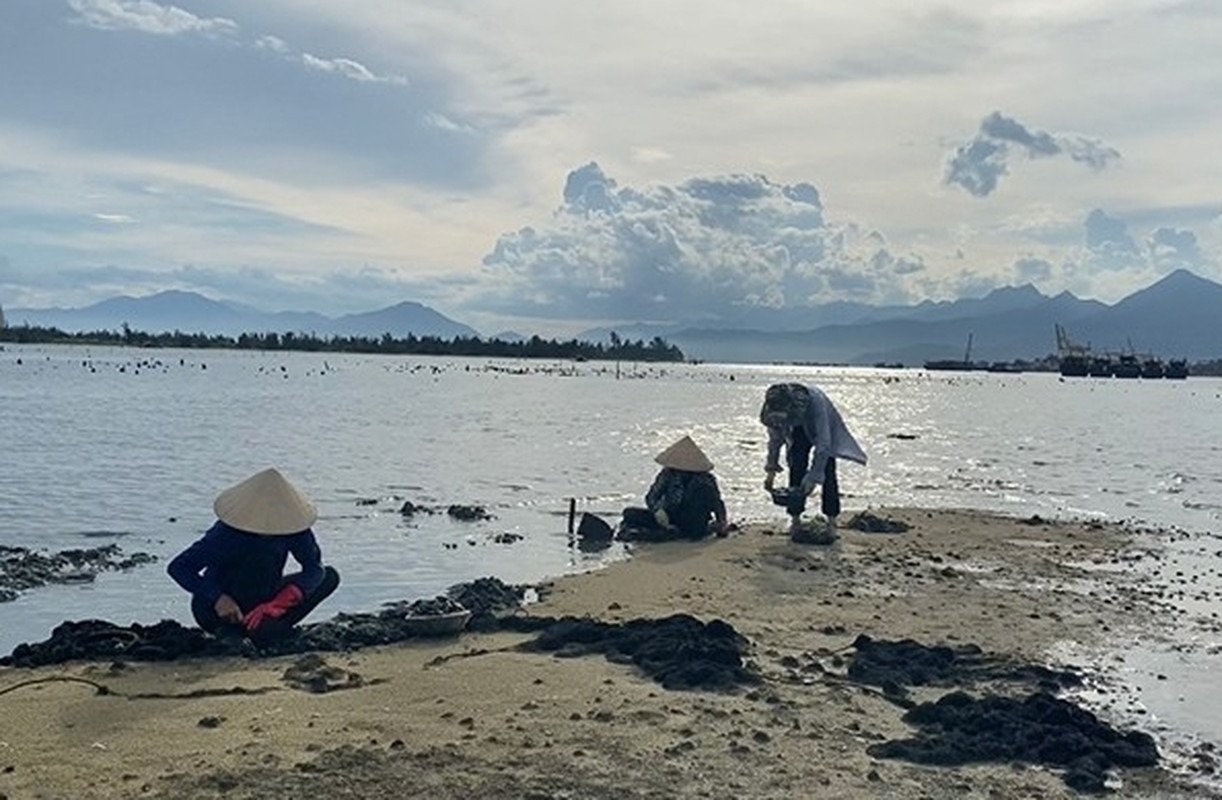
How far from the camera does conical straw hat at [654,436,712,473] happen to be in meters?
17.7

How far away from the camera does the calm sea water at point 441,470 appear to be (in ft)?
57.3

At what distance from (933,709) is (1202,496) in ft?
75.4

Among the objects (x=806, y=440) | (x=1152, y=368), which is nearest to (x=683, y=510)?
(x=806, y=440)

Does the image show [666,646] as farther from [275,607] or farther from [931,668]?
[275,607]

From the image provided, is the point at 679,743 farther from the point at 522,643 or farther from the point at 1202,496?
the point at 1202,496

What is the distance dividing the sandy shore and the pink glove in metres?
0.45

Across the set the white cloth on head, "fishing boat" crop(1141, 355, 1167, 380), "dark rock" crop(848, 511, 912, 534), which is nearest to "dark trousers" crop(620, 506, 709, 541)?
the white cloth on head

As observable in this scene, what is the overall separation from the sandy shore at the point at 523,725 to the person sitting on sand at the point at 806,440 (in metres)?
4.48

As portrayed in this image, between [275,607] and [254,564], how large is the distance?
0.41 metres

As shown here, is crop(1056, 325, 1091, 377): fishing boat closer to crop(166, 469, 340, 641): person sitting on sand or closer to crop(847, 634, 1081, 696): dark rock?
crop(847, 634, 1081, 696): dark rock

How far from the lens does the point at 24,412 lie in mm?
46781

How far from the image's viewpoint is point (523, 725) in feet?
28.0

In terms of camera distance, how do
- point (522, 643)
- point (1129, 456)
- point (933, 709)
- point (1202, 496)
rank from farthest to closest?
1. point (1129, 456)
2. point (1202, 496)
3. point (522, 643)
4. point (933, 709)

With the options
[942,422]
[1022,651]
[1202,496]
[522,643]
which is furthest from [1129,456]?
[522,643]
